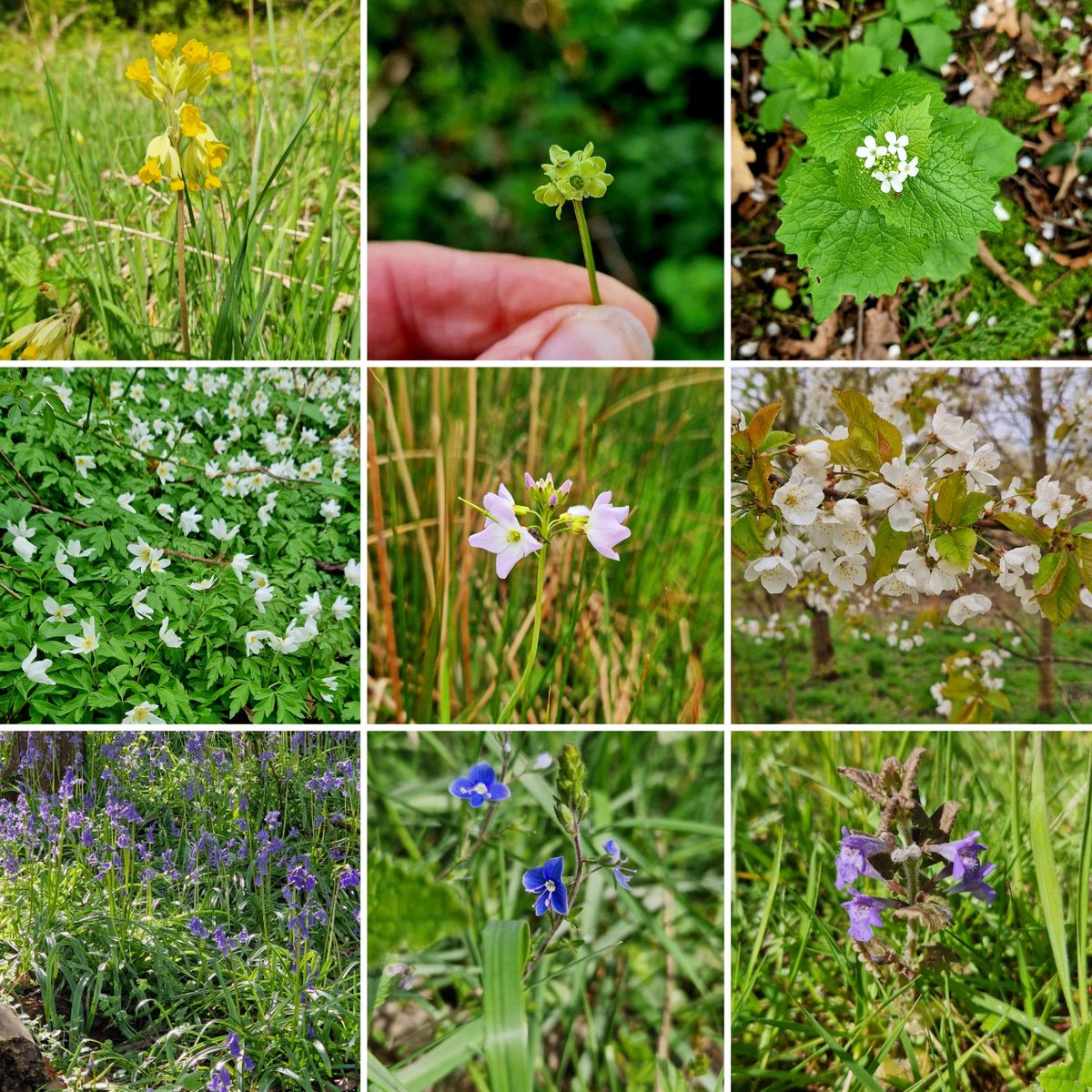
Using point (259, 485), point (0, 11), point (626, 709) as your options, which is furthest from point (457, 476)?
point (0, 11)

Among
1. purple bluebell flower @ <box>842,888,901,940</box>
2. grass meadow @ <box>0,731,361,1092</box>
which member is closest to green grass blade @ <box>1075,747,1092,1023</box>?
purple bluebell flower @ <box>842,888,901,940</box>

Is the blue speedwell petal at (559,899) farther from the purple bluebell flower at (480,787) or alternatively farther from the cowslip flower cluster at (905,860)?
the cowslip flower cluster at (905,860)

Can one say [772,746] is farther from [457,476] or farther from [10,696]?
[10,696]

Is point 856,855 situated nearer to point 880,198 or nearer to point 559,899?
point 559,899

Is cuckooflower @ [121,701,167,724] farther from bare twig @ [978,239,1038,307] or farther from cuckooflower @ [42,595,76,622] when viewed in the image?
bare twig @ [978,239,1038,307]

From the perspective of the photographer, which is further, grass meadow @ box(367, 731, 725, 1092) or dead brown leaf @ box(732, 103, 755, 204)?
dead brown leaf @ box(732, 103, 755, 204)

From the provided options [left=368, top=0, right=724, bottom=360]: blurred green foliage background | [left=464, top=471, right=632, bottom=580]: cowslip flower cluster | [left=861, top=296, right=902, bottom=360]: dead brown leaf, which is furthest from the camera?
[left=368, top=0, right=724, bottom=360]: blurred green foliage background

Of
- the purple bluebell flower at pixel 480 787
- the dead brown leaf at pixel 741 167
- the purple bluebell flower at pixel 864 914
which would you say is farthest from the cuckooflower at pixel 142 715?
the dead brown leaf at pixel 741 167

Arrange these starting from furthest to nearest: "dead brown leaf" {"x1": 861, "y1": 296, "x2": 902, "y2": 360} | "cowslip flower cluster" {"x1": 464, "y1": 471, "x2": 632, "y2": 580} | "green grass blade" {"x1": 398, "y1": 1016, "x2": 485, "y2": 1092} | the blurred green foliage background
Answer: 1. the blurred green foliage background
2. "dead brown leaf" {"x1": 861, "y1": 296, "x2": 902, "y2": 360}
3. "green grass blade" {"x1": 398, "y1": 1016, "x2": 485, "y2": 1092}
4. "cowslip flower cluster" {"x1": 464, "y1": 471, "x2": 632, "y2": 580}
